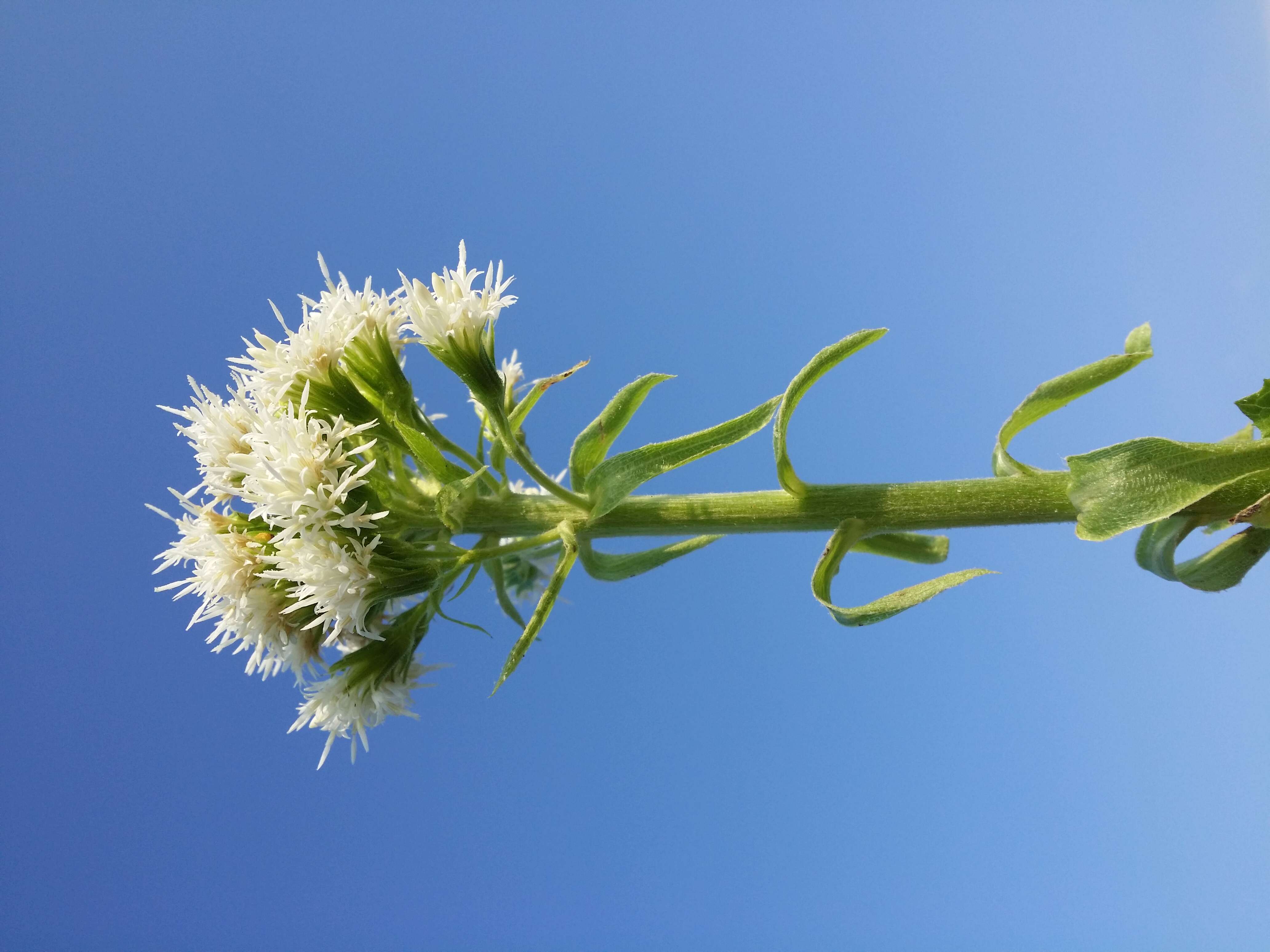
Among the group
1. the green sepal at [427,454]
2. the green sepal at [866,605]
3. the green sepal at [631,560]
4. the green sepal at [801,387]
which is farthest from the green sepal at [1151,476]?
the green sepal at [427,454]

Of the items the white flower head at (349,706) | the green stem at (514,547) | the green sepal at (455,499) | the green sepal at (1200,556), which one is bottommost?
the white flower head at (349,706)

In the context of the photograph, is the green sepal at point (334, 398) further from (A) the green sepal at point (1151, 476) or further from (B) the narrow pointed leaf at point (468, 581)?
(A) the green sepal at point (1151, 476)

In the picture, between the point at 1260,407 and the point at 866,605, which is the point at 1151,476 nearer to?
the point at 1260,407

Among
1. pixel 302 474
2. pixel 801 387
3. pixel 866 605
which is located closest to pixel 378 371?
pixel 302 474

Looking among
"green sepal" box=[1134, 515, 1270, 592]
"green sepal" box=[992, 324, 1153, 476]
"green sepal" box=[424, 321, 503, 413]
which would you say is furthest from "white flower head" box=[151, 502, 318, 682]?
"green sepal" box=[1134, 515, 1270, 592]

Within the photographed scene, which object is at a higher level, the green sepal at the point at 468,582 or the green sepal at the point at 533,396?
the green sepal at the point at 533,396

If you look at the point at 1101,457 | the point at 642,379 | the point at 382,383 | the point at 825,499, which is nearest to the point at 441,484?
the point at 382,383
